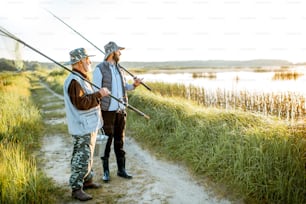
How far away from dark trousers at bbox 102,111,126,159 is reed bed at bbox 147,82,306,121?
352 cm

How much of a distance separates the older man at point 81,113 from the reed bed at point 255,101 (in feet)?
13.6

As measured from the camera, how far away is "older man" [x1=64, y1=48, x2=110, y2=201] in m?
3.24

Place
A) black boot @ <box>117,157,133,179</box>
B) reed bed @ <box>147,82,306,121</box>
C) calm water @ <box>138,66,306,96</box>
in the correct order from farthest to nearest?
calm water @ <box>138,66,306,96</box>, reed bed @ <box>147,82,306,121</box>, black boot @ <box>117,157,133,179</box>

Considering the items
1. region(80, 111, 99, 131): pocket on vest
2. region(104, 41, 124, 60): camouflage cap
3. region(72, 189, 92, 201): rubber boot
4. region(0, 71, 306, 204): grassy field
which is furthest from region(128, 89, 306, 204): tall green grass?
region(104, 41, 124, 60): camouflage cap

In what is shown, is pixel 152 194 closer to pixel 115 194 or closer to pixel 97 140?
pixel 115 194

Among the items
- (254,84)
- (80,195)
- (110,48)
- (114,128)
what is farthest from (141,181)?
(254,84)

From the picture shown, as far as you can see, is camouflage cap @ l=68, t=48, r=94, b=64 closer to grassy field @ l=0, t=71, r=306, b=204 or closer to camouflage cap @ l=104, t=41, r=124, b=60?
camouflage cap @ l=104, t=41, r=124, b=60

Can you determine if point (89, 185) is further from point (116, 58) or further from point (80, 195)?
point (116, 58)

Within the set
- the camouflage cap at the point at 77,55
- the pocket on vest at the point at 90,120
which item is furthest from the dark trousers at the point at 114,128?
the camouflage cap at the point at 77,55

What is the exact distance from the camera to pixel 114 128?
415cm

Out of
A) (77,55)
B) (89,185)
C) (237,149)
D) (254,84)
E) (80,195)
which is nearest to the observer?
(77,55)

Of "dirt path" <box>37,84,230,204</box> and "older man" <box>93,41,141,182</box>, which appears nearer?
"dirt path" <box>37,84,230,204</box>

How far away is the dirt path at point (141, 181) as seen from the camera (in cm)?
368

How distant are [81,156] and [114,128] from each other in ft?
2.63
